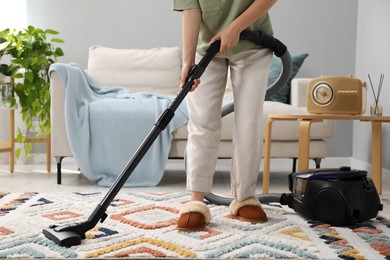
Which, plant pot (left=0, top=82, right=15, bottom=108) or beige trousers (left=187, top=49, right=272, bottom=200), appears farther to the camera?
plant pot (left=0, top=82, right=15, bottom=108)

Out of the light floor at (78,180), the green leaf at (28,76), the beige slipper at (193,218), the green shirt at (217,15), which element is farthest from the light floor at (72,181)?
the green shirt at (217,15)

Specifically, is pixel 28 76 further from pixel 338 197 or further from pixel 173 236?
pixel 338 197

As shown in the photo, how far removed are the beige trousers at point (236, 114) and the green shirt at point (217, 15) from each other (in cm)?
5

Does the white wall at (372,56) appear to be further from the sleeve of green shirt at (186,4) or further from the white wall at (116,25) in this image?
the sleeve of green shirt at (186,4)

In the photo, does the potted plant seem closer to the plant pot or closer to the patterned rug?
the plant pot

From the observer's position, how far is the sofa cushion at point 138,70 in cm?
345

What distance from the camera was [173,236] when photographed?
1588 mm

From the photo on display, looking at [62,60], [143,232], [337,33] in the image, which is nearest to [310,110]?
[143,232]

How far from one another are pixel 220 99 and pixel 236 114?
7 centimetres

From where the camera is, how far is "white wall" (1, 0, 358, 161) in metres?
3.86

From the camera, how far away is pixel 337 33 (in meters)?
3.91

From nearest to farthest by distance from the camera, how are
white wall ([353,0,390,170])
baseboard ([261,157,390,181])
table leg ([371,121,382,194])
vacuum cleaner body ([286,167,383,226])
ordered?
vacuum cleaner body ([286,167,383,226]) → table leg ([371,121,382,194]) → white wall ([353,0,390,170]) → baseboard ([261,157,390,181])

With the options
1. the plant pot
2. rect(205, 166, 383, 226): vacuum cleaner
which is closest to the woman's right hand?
rect(205, 166, 383, 226): vacuum cleaner

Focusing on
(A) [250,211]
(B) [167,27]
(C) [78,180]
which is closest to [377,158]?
(A) [250,211]
